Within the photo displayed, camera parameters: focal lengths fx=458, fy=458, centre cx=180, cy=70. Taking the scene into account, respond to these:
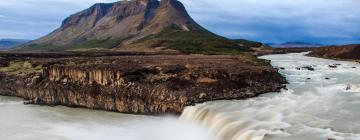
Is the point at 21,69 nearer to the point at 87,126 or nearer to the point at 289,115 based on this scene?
the point at 87,126

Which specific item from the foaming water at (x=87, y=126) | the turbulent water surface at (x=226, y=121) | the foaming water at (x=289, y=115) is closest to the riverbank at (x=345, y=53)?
the turbulent water surface at (x=226, y=121)

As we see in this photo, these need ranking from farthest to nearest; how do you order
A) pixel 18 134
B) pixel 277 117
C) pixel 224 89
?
pixel 224 89, pixel 18 134, pixel 277 117

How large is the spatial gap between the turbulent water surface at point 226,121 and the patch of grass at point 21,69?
47.6ft

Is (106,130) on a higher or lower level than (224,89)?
lower

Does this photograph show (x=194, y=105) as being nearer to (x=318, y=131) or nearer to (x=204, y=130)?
(x=204, y=130)

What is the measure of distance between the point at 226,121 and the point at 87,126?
14576 mm

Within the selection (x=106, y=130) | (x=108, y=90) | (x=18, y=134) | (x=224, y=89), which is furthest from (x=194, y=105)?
(x=18, y=134)

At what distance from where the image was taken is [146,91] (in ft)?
161

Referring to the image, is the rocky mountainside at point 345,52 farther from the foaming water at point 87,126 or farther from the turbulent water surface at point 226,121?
the foaming water at point 87,126

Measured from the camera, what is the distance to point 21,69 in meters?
72.9

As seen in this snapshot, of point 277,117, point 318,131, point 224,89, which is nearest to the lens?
point 318,131

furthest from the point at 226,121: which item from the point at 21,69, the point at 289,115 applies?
the point at 21,69

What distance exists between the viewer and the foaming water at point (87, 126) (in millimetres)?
38688

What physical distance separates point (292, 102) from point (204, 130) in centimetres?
1045
